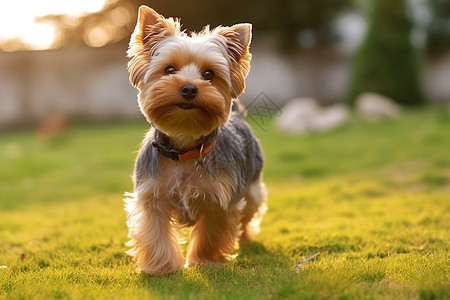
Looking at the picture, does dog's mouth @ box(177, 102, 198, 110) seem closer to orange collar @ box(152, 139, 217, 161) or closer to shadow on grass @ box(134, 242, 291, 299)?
orange collar @ box(152, 139, 217, 161)

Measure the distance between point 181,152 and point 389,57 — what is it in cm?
1446

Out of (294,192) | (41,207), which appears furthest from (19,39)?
(294,192)

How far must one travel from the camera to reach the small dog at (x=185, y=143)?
12.4ft

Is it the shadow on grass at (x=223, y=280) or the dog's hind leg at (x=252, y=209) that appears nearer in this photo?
the shadow on grass at (x=223, y=280)

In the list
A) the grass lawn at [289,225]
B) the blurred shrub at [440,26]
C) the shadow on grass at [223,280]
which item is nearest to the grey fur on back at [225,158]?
the shadow on grass at [223,280]

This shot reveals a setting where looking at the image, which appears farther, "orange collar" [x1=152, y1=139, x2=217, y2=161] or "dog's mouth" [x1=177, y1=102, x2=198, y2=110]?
"orange collar" [x1=152, y1=139, x2=217, y2=161]

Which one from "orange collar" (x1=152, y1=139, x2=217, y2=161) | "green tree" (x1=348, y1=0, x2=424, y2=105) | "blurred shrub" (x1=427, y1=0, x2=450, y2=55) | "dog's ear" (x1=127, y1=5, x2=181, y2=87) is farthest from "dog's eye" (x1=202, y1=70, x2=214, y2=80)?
"blurred shrub" (x1=427, y1=0, x2=450, y2=55)

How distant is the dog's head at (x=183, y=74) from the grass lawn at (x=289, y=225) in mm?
1153

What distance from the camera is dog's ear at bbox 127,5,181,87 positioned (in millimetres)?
3957

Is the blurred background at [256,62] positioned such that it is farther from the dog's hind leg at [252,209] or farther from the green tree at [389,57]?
the dog's hind leg at [252,209]

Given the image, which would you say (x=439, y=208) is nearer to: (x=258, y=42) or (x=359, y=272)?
(x=359, y=272)

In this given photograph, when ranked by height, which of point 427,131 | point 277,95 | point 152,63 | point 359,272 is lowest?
point 277,95

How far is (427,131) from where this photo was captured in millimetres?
11281

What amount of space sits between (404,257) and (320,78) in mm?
17411
